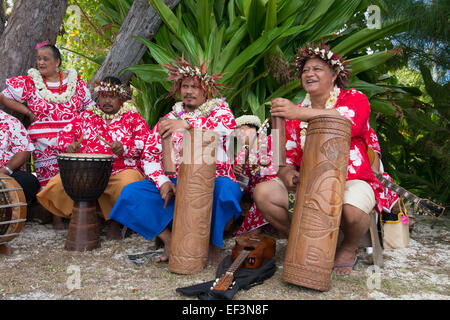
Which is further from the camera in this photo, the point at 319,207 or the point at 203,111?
the point at 203,111

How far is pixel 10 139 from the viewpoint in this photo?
3.59m

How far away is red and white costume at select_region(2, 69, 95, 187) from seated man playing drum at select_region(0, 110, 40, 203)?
0.92 ft

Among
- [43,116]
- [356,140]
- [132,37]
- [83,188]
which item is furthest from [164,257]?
[132,37]

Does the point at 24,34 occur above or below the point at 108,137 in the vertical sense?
above

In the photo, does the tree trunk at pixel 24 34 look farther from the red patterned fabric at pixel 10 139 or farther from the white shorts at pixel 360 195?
the white shorts at pixel 360 195

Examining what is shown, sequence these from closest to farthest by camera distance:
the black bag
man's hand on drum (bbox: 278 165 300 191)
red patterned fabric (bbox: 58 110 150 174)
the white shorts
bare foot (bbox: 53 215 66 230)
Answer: the black bag
the white shorts
man's hand on drum (bbox: 278 165 300 191)
red patterned fabric (bbox: 58 110 150 174)
bare foot (bbox: 53 215 66 230)

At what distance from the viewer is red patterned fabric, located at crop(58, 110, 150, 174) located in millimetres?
3658

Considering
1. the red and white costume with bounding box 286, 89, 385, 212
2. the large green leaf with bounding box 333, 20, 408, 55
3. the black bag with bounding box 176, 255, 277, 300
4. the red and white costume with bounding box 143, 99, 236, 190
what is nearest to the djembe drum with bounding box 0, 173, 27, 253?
the red and white costume with bounding box 143, 99, 236, 190

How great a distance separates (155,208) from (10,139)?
5.22 ft

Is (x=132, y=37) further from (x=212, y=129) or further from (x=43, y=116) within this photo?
(x=212, y=129)

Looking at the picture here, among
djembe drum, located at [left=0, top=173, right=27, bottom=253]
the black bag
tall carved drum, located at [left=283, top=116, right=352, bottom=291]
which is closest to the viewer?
the black bag

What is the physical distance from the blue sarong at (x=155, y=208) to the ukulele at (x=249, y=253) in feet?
0.63

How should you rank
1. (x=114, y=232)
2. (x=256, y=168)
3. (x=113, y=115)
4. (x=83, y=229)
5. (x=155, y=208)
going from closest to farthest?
(x=155, y=208) → (x=83, y=229) → (x=114, y=232) → (x=256, y=168) → (x=113, y=115)

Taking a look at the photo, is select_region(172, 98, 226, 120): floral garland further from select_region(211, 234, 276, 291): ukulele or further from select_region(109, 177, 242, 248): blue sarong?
select_region(211, 234, 276, 291): ukulele
